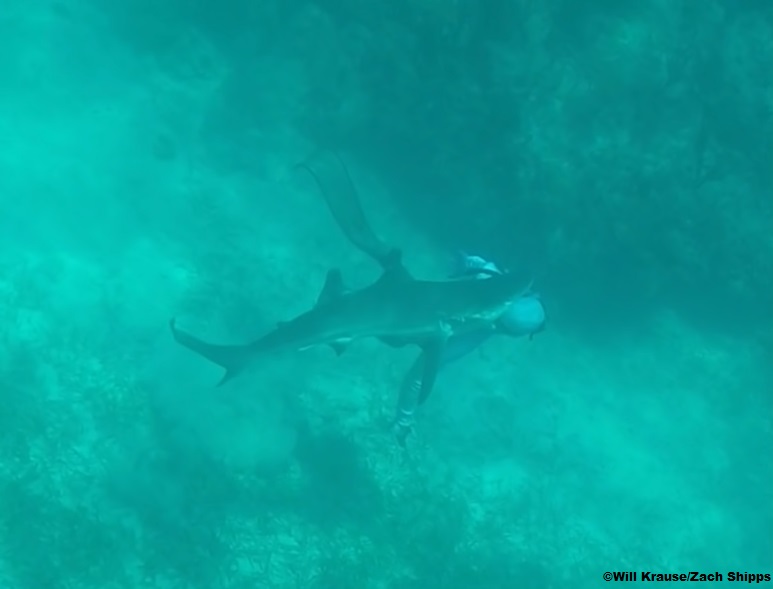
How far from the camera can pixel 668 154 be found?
11500mm

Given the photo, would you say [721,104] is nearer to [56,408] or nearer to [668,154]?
[668,154]

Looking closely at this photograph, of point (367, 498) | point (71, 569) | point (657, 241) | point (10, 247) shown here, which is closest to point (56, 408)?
point (71, 569)

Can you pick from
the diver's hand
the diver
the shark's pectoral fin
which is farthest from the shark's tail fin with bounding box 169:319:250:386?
the diver's hand

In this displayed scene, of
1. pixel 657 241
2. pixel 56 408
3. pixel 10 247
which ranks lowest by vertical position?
pixel 56 408

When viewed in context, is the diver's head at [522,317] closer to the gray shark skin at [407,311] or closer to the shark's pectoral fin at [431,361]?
the gray shark skin at [407,311]

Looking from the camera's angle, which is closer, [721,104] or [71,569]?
[71,569]

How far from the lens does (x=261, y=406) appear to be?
36.9 ft

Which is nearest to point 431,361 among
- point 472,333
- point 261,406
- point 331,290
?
point 472,333

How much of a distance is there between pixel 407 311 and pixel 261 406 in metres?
3.57

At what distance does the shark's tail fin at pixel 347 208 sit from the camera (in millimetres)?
10070

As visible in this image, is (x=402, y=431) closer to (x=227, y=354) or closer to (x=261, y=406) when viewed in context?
(x=261, y=406)

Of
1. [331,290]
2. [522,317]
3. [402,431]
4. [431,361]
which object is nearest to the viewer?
[331,290]

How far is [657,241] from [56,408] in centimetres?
1014

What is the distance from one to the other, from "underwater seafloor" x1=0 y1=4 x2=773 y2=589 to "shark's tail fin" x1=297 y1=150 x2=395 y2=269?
2506 millimetres
